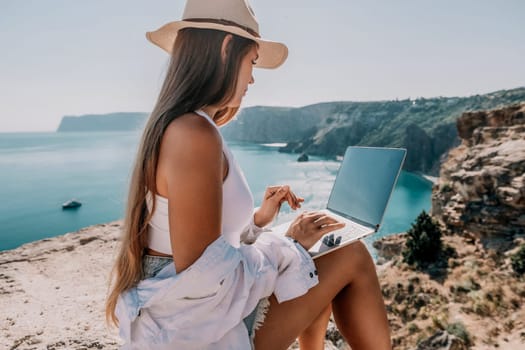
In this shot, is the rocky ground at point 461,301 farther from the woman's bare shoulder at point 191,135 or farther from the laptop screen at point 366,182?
the woman's bare shoulder at point 191,135

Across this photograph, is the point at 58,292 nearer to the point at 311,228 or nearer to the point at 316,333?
the point at 316,333

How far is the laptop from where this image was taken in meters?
1.45

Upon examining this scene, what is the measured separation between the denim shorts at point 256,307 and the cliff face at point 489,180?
39.0 feet

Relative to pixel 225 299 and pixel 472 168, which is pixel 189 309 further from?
pixel 472 168

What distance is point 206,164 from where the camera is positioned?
83cm

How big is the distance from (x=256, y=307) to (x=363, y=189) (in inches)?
33.2

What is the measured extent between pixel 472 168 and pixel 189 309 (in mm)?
13876

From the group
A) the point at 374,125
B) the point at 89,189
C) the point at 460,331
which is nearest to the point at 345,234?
the point at 460,331

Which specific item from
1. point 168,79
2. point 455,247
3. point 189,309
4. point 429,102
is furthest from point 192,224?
point 429,102

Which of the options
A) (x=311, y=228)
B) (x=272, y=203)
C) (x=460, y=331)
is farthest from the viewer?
(x=460, y=331)

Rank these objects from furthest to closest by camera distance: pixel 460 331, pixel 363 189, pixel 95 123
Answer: pixel 95 123
pixel 460 331
pixel 363 189

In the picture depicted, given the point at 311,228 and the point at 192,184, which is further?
the point at 311,228

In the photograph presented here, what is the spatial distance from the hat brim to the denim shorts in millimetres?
702

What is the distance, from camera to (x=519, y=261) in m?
8.29
